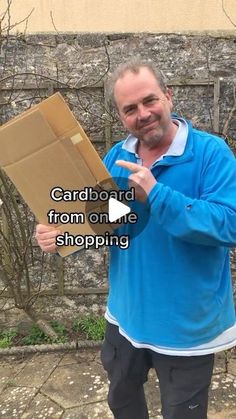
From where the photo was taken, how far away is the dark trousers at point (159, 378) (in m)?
1.56

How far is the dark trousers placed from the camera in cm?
156

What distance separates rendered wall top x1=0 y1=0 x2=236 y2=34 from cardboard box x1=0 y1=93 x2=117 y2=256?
2.22m

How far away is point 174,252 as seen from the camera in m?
1.48

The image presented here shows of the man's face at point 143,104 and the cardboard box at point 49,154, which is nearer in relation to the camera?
the cardboard box at point 49,154

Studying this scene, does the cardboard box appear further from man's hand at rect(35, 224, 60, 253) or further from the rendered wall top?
the rendered wall top

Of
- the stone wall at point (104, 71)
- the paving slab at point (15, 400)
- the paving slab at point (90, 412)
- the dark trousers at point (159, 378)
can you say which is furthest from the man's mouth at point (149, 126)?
the paving slab at point (15, 400)

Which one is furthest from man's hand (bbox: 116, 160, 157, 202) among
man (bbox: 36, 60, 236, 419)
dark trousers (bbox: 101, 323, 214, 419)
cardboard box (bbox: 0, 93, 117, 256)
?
dark trousers (bbox: 101, 323, 214, 419)

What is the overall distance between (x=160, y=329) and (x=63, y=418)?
1278mm

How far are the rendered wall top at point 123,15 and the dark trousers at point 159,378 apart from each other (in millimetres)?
2482

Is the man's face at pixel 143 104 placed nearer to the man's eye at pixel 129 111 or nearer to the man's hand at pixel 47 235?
the man's eye at pixel 129 111

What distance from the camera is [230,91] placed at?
3.09 meters

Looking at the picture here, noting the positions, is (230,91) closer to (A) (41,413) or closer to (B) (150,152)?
(B) (150,152)

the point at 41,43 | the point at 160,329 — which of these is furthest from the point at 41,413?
the point at 41,43

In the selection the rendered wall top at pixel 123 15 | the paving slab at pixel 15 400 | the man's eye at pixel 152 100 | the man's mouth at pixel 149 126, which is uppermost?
the rendered wall top at pixel 123 15
